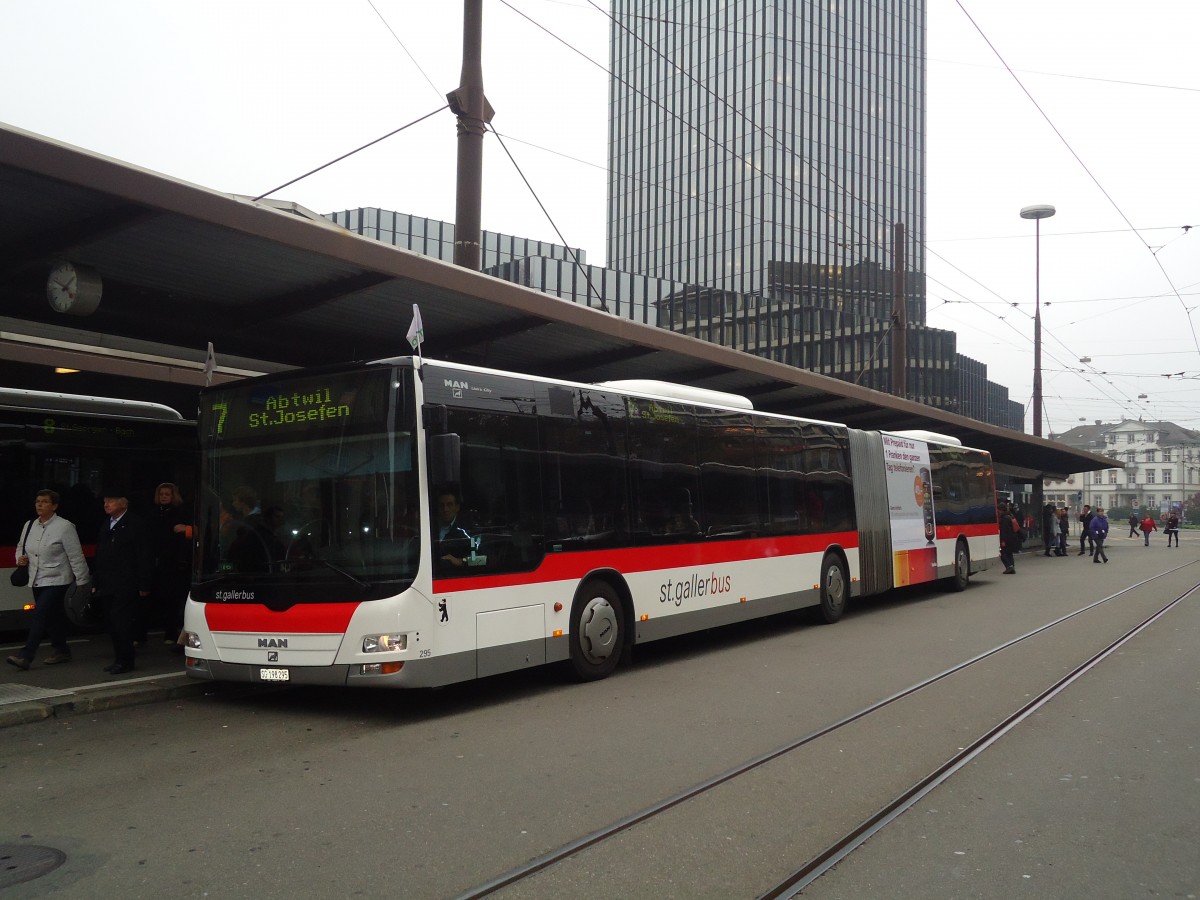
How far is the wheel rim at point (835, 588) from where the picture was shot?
48.8 feet

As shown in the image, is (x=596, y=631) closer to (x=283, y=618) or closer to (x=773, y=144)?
(x=283, y=618)

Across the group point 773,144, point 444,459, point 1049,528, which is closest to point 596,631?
point 444,459

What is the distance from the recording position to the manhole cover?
448 cm

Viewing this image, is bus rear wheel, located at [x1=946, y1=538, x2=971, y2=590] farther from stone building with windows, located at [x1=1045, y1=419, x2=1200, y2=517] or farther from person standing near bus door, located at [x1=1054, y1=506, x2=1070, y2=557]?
stone building with windows, located at [x1=1045, y1=419, x2=1200, y2=517]

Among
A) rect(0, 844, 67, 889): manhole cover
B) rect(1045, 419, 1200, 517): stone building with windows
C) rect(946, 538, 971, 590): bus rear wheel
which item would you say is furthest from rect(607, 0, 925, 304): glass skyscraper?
rect(0, 844, 67, 889): manhole cover

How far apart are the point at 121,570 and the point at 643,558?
4883 millimetres

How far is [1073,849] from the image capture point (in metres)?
4.88

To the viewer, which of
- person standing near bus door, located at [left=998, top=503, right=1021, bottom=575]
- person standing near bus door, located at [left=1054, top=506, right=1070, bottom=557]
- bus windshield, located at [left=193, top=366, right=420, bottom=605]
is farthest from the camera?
person standing near bus door, located at [left=1054, top=506, right=1070, bottom=557]

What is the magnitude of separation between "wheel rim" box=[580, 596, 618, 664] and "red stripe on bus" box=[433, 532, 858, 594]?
14.7 inches

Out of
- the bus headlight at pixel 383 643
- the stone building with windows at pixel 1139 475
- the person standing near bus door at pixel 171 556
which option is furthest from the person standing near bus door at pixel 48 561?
the stone building with windows at pixel 1139 475

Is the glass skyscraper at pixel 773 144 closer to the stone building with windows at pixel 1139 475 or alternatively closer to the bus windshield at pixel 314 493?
the stone building with windows at pixel 1139 475

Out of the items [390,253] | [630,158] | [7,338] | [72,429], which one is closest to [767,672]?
[390,253]

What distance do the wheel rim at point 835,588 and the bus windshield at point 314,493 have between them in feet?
28.1

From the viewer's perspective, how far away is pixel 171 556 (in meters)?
10.5
